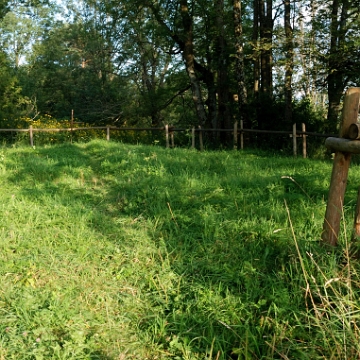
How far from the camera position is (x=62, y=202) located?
5781mm

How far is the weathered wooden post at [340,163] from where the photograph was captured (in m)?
3.03

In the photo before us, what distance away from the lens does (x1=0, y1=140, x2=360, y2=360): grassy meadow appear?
2715 mm

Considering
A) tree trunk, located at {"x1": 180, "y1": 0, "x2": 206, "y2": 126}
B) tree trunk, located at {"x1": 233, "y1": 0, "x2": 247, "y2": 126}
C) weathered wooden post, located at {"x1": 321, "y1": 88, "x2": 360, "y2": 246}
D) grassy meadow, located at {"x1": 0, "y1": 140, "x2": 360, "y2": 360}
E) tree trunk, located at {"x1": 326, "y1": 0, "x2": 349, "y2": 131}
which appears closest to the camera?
grassy meadow, located at {"x1": 0, "y1": 140, "x2": 360, "y2": 360}

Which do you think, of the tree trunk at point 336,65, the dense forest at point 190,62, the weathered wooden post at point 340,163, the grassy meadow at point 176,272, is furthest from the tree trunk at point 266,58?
the weathered wooden post at point 340,163

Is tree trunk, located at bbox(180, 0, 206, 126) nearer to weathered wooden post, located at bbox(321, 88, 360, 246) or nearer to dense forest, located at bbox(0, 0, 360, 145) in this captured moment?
dense forest, located at bbox(0, 0, 360, 145)

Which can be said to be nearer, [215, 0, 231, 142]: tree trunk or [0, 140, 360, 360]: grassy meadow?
[0, 140, 360, 360]: grassy meadow

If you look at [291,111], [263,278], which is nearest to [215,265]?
[263,278]

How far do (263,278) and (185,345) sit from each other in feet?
3.40

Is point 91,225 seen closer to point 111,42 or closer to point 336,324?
point 336,324

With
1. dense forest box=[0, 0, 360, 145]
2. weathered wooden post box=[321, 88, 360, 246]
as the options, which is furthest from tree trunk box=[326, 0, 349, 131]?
weathered wooden post box=[321, 88, 360, 246]

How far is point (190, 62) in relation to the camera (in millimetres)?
17547

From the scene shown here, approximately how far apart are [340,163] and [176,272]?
1.88 m

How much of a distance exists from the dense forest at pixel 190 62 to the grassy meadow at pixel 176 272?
794 cm

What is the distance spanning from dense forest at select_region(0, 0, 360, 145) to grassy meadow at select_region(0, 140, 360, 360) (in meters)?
7.94
